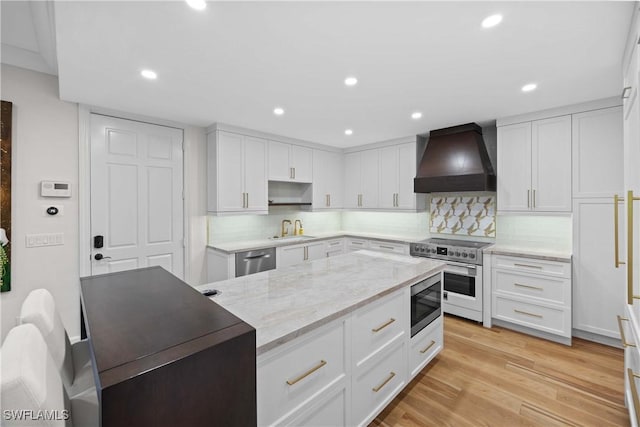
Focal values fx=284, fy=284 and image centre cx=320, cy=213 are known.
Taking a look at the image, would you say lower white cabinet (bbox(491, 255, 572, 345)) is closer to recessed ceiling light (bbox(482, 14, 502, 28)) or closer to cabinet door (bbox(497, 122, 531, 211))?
cabinet door (bbox(497, 122, 531, 211))

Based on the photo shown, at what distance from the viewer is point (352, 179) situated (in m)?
5.16

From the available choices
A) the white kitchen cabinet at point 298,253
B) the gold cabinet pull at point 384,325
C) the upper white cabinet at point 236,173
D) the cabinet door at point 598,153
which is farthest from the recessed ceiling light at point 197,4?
the cabinet door at point 598,153

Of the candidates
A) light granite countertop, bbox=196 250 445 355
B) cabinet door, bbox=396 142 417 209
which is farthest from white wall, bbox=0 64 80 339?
cabinet door, bbox=396 142 417 209

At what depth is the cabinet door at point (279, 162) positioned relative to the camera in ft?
13.7

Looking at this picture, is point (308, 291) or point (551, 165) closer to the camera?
point (308, 291)

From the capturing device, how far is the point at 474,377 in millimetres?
2373

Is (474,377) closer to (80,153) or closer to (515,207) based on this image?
(515,207)

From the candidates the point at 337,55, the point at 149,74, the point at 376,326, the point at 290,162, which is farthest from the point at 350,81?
the point at 290,162

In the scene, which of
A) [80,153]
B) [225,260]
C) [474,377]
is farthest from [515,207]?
[80,153]

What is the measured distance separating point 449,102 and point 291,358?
2783 mm

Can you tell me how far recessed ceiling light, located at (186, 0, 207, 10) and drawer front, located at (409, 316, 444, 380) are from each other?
2.47m

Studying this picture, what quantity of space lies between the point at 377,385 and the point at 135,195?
3130mm

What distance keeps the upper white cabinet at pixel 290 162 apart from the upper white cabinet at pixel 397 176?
121 cm

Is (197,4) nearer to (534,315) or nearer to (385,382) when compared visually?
(385,382)
